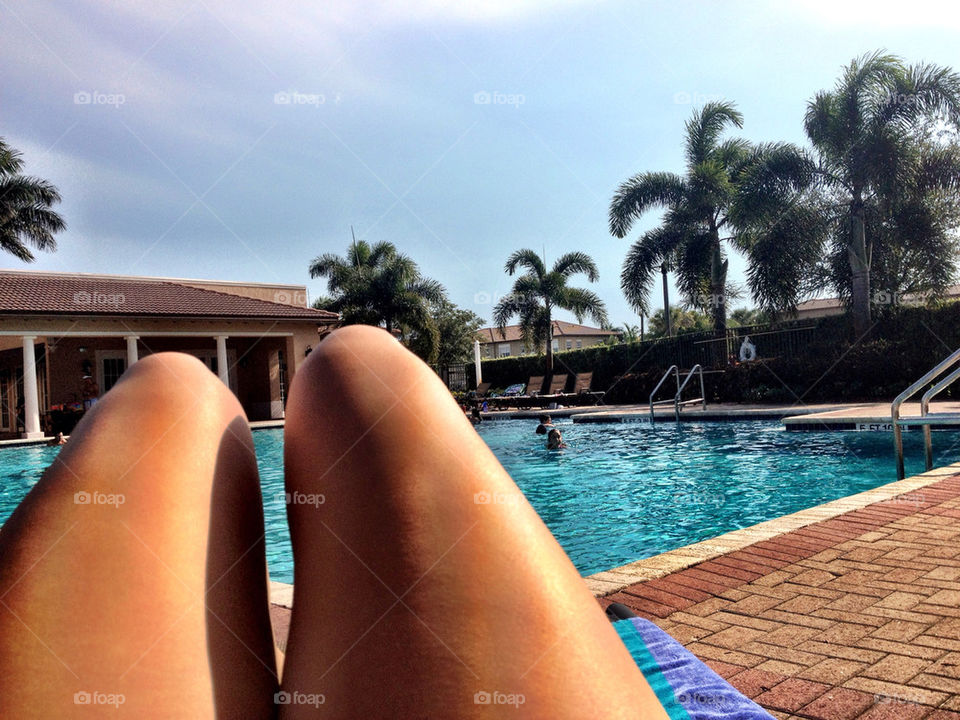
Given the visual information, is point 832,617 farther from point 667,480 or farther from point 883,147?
point 883,147

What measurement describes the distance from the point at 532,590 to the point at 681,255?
797 inches

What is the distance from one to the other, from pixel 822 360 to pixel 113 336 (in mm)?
21120

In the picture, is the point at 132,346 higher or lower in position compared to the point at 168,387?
higher

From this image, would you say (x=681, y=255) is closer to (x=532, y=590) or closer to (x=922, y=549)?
(x=922, y=549)

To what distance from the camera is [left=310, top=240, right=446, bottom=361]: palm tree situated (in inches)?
979

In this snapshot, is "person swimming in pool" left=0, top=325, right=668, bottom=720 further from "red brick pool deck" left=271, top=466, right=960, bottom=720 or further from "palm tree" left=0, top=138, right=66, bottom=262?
"palm tree" left=0, top=138, right=66, bottom=262

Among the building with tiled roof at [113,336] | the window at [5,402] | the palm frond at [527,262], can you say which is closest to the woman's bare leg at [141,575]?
the building with tiled roof at [113,336]

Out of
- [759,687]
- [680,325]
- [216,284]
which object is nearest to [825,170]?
[759,687]

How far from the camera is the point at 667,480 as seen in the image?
328 inches

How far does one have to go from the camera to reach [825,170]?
16.6 m

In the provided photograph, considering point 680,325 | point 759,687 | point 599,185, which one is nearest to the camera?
point 759,687

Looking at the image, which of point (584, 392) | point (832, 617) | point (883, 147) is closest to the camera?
point (832, 617)

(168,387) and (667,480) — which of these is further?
(667,480)

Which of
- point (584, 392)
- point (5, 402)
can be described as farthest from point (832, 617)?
point (5, 402)
